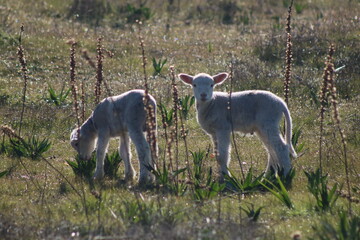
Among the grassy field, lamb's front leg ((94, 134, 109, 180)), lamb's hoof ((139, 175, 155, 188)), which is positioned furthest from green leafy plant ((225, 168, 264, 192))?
lamb's front leg ((94, 134, 109, 180))

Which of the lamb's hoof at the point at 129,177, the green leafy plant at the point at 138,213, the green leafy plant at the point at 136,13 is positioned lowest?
the lamb's hoof at the point at 129,177

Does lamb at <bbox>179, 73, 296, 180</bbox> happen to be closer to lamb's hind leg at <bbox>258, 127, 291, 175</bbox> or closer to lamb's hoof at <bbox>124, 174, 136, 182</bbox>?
lamb's hind leg at <bbox>258, 127, 291, 175</bbox>

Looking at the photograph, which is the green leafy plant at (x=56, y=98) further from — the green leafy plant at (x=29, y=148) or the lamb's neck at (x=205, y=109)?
the lamb's neck at (x=205, y=109)

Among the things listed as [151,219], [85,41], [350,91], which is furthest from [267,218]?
[85,41]

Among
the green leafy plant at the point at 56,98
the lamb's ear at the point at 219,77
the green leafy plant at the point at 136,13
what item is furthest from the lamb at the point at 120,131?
the green leafy plant at the point at 136,13

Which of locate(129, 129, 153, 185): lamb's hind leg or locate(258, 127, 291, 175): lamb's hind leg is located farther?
locate(258, 127, 291, 175): lamb's hind leg

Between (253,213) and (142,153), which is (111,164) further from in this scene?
(253,213)

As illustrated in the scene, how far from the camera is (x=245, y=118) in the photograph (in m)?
9.15

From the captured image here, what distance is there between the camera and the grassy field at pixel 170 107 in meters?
6.57

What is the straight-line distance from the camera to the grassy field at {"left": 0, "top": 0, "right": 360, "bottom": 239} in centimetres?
657

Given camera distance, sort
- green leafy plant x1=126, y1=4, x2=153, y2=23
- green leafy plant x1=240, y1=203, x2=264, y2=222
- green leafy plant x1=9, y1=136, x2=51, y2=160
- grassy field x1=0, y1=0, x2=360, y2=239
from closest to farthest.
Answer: grassy field x1=0, y1=0, x2=360, y2=239 → green leafy plant x1=240, y1=203, x2=264, y2=222 → green leafy plant x1=9, y1=136, x2=51, y2=160 → green leafy plant x1=126, y1=4, x2=153, y2=23

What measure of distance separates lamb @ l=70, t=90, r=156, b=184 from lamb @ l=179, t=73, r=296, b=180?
87cm

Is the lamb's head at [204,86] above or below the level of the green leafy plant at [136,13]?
below

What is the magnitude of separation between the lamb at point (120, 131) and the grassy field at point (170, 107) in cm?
28
